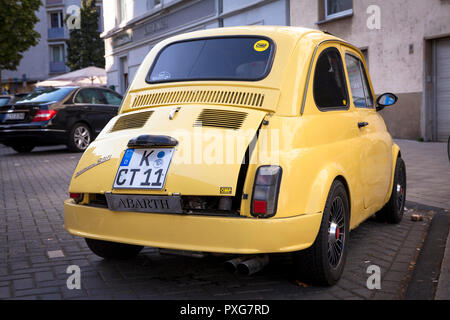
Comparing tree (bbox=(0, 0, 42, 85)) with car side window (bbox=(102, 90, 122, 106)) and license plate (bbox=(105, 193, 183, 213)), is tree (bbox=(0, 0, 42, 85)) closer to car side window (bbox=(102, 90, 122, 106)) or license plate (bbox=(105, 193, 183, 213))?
car side window (bbox=(102, 90, 122, 106))

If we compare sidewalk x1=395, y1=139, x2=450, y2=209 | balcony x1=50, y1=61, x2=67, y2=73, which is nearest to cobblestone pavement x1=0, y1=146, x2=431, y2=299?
sidewalk x1=395, y1=139, x2=450, y2=209

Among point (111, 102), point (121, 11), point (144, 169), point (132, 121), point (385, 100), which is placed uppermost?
point (121, 11)

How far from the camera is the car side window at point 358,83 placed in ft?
16.2

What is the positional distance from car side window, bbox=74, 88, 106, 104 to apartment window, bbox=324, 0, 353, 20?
744 centimetres

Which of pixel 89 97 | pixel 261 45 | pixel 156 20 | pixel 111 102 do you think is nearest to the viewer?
pixel 261 45

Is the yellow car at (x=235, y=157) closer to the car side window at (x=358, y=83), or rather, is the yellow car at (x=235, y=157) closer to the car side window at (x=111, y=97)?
the car side window at (x=358, y=83)

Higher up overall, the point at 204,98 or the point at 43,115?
the point at 204,98

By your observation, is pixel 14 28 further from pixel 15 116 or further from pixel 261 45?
pixel 261 45

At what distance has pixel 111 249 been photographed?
448cm

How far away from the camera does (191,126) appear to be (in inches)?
147

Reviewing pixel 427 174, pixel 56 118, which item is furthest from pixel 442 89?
pixel 56 118

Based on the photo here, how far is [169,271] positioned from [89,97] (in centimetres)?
1132

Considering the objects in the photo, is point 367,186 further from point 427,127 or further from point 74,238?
point 427,127

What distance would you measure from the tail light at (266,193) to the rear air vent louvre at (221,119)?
0.43 meters
